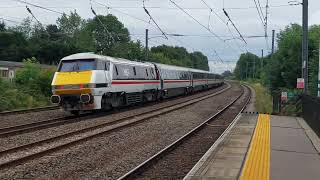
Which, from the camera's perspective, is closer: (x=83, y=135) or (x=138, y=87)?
(x=83, y=135)

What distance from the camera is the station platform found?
370 inches

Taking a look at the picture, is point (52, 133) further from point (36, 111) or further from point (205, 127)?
point (36, 111)

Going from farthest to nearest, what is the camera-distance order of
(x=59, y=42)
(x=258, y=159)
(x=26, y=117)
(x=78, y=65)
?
1. (x=59, y=42)
2. (x=78, y=65)
3. (x=26, y=117)
4. (x=258, y=159)

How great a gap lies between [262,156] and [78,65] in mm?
13608

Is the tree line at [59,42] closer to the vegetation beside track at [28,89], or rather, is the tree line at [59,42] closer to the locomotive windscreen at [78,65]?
the vegetation beside track at [28,89]

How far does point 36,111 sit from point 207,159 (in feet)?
52.8

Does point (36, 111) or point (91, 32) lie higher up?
point (91, 32)

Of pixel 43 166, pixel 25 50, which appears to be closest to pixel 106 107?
pixel 43 166

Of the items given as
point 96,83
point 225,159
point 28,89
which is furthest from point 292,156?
point 28,89

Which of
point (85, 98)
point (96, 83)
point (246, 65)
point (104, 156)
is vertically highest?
point (246, 65)

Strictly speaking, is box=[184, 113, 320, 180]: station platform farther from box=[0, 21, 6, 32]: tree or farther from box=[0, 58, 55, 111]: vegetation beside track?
box=[0, 21, 6, 32]: tree

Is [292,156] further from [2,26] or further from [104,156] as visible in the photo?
[2,26]

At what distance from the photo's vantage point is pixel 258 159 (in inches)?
433

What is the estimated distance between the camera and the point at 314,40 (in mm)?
40844
